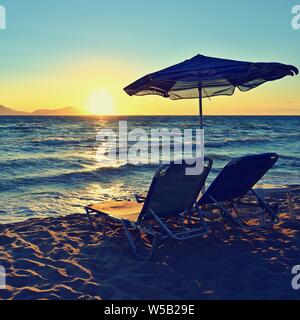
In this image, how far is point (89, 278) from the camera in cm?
395

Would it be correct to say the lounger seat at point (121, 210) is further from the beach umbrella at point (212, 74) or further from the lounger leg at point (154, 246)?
the beach umbrella at point (212, 74)

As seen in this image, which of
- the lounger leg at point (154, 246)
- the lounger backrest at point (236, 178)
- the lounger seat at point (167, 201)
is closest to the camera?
the lounger leg at point (154, 246)

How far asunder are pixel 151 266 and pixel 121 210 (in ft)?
4.09

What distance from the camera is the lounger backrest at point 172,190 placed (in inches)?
175

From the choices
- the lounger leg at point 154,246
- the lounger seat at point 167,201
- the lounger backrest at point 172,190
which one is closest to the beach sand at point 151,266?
the lounger leg at point 154,246

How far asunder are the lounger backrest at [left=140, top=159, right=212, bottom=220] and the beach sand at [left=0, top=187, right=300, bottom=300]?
19.9 inches

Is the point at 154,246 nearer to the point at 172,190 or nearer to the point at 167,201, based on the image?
the point at 167,201

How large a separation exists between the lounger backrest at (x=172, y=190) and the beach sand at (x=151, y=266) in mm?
506

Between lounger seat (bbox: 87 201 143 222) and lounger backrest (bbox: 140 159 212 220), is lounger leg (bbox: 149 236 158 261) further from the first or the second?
lounger seat (bbox: 87 201 143 222)

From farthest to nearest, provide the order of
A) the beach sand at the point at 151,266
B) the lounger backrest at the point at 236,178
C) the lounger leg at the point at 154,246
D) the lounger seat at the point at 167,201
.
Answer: the lounger backrest at the point at 236,178 < the lounger seat at the point at 167,201 < the lounger leg at the point at 154,246 < the beach sand at the point at 151,266

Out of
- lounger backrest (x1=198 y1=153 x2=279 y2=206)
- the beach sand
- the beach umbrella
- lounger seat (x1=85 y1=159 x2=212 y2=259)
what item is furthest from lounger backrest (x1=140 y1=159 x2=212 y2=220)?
the beach umbrella

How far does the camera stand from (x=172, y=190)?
4.58 meters
